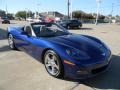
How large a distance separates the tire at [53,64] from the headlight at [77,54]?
0.93 ft

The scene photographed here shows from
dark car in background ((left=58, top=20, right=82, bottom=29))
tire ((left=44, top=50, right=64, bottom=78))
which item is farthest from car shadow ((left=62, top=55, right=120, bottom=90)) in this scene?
dark car in background ((left=58, top=20, right=82, bottom=29))

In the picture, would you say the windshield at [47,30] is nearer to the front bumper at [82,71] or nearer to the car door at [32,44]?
the car door at [32,44]

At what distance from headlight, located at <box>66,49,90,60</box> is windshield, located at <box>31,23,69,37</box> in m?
1.25

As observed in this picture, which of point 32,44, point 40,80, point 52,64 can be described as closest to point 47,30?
point 32,44

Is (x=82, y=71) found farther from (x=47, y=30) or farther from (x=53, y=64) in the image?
(x=47, y=30)

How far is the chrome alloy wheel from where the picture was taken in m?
4.11

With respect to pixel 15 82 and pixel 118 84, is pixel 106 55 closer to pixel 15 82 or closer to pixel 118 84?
pixel 118 84

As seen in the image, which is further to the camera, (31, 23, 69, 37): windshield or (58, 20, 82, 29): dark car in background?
(58, 20, 82, 29): dark car in background

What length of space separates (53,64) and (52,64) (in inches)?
1.7

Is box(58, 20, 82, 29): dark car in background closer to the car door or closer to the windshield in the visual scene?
the windshield

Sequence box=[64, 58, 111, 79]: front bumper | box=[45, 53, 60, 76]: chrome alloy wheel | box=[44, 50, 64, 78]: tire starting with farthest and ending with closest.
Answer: box=[45, 53, 60, 76]: chrome alloy wheel < box=[44, 50, 64, 78]: tire < box=[64, 58, 111, 79]: front bumper

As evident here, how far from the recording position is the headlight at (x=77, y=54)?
151 inches

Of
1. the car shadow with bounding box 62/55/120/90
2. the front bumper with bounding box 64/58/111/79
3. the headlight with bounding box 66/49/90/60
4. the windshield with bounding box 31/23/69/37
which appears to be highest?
the windshield with bounding box 31/23/69/37

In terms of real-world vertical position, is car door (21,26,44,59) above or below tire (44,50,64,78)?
above
